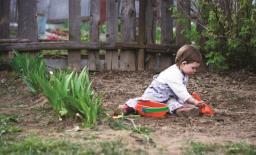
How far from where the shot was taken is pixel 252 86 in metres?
6.58

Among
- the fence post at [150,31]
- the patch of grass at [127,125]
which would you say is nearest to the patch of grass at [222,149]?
the patch of grass at [127,125]

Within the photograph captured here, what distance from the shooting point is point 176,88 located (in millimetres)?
4863

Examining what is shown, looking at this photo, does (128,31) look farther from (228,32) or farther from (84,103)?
(84,103)

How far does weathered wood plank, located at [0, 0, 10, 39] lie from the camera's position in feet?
25.2

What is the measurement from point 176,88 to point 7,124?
1.42m

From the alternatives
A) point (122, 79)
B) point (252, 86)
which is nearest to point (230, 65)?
point (252, 86)

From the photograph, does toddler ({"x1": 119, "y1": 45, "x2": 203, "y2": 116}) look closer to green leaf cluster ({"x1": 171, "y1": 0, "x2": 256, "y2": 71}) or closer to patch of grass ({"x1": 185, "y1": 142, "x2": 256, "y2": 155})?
patch of grass ({"x1": 185, "y1": 142, "x2": 256, "y2": 155})

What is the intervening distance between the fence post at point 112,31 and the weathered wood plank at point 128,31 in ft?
0.36

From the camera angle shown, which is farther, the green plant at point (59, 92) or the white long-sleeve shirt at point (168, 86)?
the white long-sleeve shirt at point (168, 86)

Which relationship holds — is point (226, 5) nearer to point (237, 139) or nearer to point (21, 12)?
point (21, 12)

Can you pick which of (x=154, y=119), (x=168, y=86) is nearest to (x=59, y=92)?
(x=154, y=119)

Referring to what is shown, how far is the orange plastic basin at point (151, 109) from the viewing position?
185 inches

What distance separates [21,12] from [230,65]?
272 cm

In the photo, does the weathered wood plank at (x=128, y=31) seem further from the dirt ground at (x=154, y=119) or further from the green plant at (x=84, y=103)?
the green plant at (x=84, y=103)
